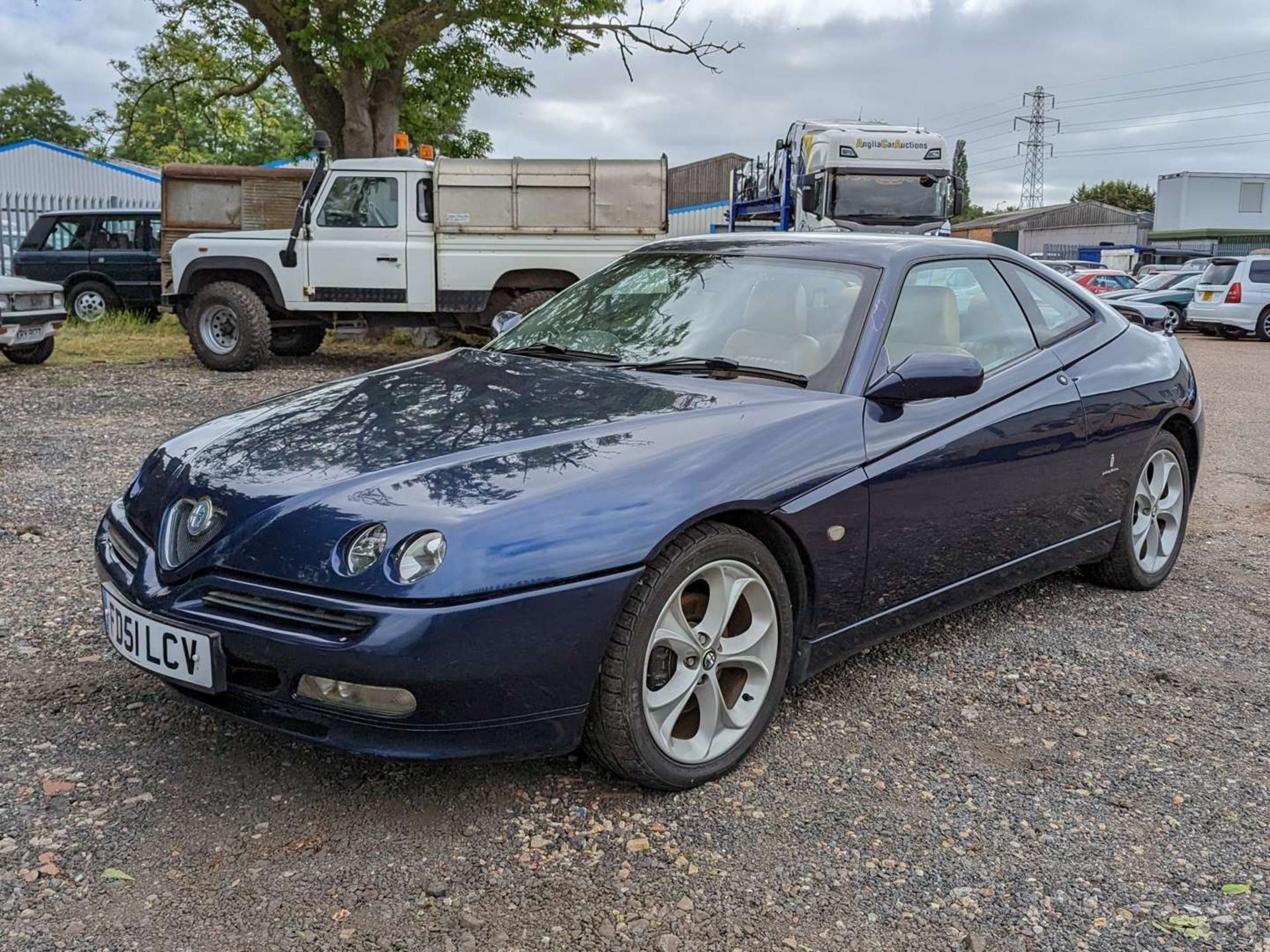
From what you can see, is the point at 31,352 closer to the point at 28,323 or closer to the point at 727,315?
the point at 28,323

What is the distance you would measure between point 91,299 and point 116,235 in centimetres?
99

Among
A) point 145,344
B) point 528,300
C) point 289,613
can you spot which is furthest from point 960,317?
point 145,344

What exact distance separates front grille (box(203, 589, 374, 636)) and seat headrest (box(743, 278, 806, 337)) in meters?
1.72

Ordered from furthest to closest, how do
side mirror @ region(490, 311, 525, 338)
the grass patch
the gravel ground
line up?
the grass patch
side mirror @ region(490, 311, 525, 338)
the gravel ground

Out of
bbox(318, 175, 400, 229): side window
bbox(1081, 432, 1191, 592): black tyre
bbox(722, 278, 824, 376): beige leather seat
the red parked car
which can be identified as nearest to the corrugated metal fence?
bbox(318, 175, 400, 229): side window

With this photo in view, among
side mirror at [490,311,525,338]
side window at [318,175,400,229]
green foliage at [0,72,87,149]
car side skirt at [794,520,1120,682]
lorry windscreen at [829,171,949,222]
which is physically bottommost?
car side skirt at [794,520,1120,682]

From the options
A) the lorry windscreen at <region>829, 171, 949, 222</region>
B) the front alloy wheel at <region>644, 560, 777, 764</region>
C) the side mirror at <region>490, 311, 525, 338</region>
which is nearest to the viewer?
the front alloy wheel at <region>644, 560, 777, 764</region>

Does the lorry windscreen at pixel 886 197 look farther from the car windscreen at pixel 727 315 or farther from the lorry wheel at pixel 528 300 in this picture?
the car windscreen at pixel 727 315

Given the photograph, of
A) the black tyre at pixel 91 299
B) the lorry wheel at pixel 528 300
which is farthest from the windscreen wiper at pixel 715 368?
the black tyre at pixel 91 299

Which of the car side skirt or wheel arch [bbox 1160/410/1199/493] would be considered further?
wheel arch [bbox 1160/410/1199/493]

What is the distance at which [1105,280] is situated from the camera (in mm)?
25859

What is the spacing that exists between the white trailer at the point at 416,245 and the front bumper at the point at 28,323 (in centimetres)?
122

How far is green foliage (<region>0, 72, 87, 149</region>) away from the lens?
73375 mm

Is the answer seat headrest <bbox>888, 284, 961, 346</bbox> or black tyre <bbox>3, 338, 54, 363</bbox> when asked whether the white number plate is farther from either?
black tyre <bbox>3, 338, 54, 363</bbox>
